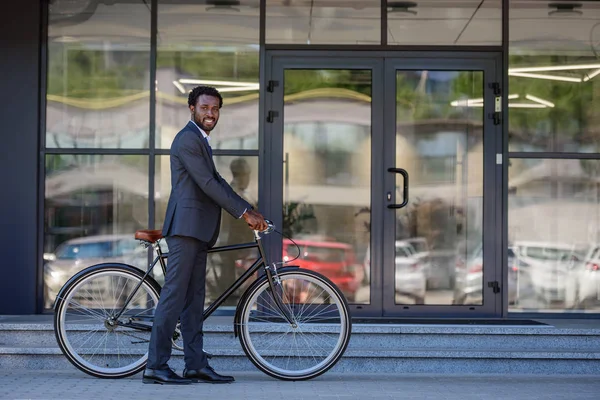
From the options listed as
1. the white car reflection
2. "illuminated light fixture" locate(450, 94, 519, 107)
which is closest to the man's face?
"illuminated light fixture" locate(450, 94, 519, 107)

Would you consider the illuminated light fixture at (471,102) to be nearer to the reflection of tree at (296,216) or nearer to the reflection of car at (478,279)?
the reflection of car at (478,279)

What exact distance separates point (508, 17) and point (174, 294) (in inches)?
166

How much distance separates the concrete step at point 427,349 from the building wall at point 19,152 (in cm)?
92

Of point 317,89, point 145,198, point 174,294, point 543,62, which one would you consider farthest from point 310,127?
point 174,294

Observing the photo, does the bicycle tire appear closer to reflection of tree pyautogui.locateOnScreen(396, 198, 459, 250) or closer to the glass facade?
the glass facade

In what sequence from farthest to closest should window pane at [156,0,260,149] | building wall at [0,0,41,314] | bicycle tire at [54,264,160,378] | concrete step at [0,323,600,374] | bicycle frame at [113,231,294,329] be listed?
window pane at [156,0,260,149], building wall at [0,0,41,314], concrete step at [0,323,600,374], bicycle tire at [54,264,160,378], bicycle frame at [113,231,294,329]

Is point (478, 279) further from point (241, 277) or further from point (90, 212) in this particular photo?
point (90, 212)

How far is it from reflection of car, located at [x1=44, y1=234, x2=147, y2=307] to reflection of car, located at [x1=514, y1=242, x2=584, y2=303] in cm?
344

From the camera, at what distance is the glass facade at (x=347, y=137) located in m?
8.38

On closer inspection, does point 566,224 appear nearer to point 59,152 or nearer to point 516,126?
point 516,126

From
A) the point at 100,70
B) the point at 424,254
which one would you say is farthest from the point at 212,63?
the point at 424,254

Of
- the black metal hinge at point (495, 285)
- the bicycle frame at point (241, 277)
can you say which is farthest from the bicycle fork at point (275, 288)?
the black metal hinge at point (495, 285)

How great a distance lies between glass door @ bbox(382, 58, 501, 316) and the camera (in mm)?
8344

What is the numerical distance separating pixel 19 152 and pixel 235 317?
304 centimetres
